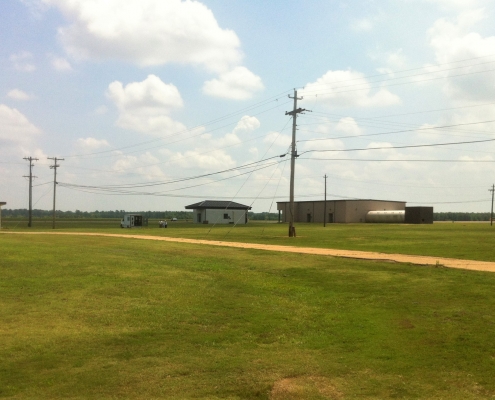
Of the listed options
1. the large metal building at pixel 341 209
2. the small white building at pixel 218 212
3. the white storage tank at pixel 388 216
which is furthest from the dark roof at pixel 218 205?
the white storage tank at pixel 388 216

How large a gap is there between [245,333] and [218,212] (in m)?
93.8

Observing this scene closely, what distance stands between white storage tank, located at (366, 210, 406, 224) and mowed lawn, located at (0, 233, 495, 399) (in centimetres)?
8704

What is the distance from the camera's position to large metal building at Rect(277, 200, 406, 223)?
11169 cm

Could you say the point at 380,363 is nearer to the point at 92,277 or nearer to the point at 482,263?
the point at 92,277

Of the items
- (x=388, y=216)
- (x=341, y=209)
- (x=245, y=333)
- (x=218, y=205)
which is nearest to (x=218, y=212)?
(x=218, y=205)

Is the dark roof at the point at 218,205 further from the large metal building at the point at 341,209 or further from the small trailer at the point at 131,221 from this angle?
the small trailer at the point at 131,221

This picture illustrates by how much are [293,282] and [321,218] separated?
326ft

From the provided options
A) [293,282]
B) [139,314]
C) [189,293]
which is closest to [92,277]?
[189,293]

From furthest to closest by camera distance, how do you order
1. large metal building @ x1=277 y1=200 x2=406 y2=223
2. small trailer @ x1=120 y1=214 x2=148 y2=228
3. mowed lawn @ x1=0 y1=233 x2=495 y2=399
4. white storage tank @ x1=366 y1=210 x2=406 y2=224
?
large metal building @ x1=277 y1=200 x2=406 y2=223, white storage tank @ x1=366 y1=210 x2=406 y2=224, small trailer @ x1=120 y1=214 x2=148 y2=228, mowed lawn @ x1=0 y1=233 x2=495 y2=399

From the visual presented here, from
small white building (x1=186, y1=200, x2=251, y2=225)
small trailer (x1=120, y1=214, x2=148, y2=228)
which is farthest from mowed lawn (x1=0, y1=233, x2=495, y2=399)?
small white building (x1=186, y1=200, x2=251, y2=225)

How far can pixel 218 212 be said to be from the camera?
106m

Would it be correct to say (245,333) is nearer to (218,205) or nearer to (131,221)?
(131,221)

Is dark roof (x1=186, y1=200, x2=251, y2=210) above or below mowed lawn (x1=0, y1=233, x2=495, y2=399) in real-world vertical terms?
above

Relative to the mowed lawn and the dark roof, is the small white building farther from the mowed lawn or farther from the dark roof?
the mowed lawn
